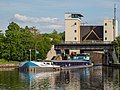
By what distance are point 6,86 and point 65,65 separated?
65.0m

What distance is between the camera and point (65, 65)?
125 m

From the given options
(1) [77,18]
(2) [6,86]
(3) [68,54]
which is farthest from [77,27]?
(2) [6,86]

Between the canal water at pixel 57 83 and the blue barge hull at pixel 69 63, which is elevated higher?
the blue barge hull at pixel 69 63

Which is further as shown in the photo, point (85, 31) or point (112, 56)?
point (85, 31)

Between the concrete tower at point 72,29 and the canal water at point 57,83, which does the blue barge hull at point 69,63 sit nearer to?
the concrete tower at point 72,29

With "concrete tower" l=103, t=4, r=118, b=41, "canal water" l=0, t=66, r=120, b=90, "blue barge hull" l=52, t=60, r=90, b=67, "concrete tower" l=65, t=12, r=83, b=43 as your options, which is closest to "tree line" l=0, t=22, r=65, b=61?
"blue barge hull" l=52, t=60, r=90, b=67

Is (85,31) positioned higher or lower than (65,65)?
higher

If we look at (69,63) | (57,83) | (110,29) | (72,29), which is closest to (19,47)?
(69,63)

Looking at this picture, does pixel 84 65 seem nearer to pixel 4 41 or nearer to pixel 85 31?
pixel 4 41

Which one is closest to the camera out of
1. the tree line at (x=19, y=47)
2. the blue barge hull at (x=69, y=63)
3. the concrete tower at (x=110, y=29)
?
the blue barge hull at (x=69, y=63)

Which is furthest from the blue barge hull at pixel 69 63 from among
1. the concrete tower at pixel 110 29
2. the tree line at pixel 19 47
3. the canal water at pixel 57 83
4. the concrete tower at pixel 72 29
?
the canal water at pixel 57 83

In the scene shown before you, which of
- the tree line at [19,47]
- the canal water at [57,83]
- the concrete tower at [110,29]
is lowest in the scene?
the canal water at [57,83]

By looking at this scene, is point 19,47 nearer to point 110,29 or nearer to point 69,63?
point 69,63

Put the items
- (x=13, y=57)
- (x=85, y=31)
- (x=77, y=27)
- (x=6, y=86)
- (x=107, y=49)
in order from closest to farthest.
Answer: (x=6, y=86)
(x=13, y=57)
(x=107, y=49)
(x=77, y=27)
(x=85, y=31)
